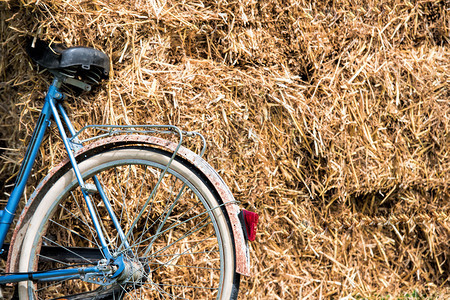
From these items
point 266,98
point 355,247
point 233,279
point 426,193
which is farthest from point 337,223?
point 233,279

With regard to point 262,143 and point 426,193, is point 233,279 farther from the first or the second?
point 426,193

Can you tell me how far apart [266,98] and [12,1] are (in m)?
1.25

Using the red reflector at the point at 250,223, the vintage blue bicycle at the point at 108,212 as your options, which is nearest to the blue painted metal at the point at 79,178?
the vintage blue bicycle at the point at 108,212

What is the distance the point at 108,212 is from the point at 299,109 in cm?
104

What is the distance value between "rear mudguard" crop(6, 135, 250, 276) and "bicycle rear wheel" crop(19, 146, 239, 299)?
0.08ft

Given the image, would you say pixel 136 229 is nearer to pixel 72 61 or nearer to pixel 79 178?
pixel 79 178

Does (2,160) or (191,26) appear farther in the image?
(2,160)

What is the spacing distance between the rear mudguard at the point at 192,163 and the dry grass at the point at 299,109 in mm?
264

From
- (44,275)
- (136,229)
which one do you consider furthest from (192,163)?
(44,275)

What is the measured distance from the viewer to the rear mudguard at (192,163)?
1.80 meters

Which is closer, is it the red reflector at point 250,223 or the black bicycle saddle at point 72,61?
the red reflector at point 250,223

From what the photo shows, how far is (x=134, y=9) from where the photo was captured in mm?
2229

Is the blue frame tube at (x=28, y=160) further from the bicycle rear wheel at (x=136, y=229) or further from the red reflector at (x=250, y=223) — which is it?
the red reflector at (x=250, y=223)

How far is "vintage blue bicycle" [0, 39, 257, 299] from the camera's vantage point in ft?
6.05
